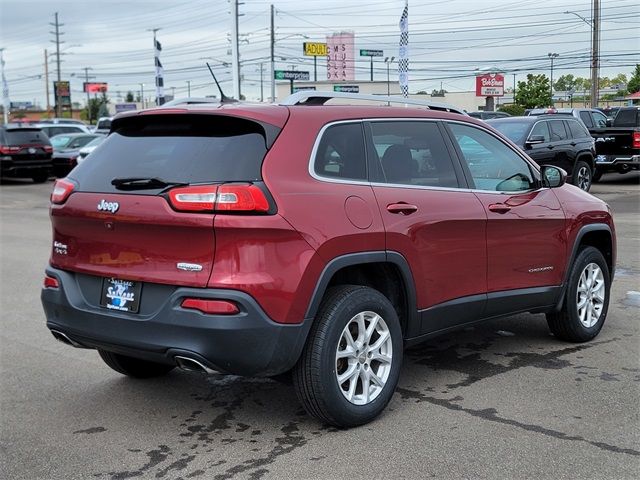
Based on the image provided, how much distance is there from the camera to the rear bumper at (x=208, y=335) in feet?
12.6

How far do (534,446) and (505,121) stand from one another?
13.6 metres

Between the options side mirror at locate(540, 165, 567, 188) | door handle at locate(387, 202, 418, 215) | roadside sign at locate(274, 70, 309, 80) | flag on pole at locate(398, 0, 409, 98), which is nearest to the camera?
door handle at locate(387, 202, 418, 215)

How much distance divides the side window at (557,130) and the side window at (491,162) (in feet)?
38.4

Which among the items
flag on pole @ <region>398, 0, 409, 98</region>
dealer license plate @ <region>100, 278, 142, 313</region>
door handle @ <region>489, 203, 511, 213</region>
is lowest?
dealer license plate @ <region>100, 278, 142, 313</region>

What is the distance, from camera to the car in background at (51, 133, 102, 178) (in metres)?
26.7

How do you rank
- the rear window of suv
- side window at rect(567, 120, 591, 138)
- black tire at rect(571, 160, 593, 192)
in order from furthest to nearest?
side window at rect(567, 120, 591, 138) < black tire at rect(571, 160, 593, 192) < the rear window of suv

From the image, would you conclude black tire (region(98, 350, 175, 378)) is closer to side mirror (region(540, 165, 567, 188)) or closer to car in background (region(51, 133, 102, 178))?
side mirror (region(540, 165, 567, 188))

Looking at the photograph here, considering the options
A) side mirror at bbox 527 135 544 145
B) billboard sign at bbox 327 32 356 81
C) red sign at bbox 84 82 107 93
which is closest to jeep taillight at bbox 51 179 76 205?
side mirror at bbox 527 135 544 145

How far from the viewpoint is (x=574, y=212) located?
19.5 ft

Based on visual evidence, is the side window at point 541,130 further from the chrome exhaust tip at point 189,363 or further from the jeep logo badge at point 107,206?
the chrome exhaust tip at point 189,363

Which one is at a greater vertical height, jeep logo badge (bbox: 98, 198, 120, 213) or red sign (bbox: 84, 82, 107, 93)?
red sign (bbox: 84, 82, 107, 93)

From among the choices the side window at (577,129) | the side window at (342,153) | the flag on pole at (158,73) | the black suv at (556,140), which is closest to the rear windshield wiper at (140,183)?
the side window at (342,153)

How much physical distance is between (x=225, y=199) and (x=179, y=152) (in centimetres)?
53

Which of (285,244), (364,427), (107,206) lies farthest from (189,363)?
(364,427)
